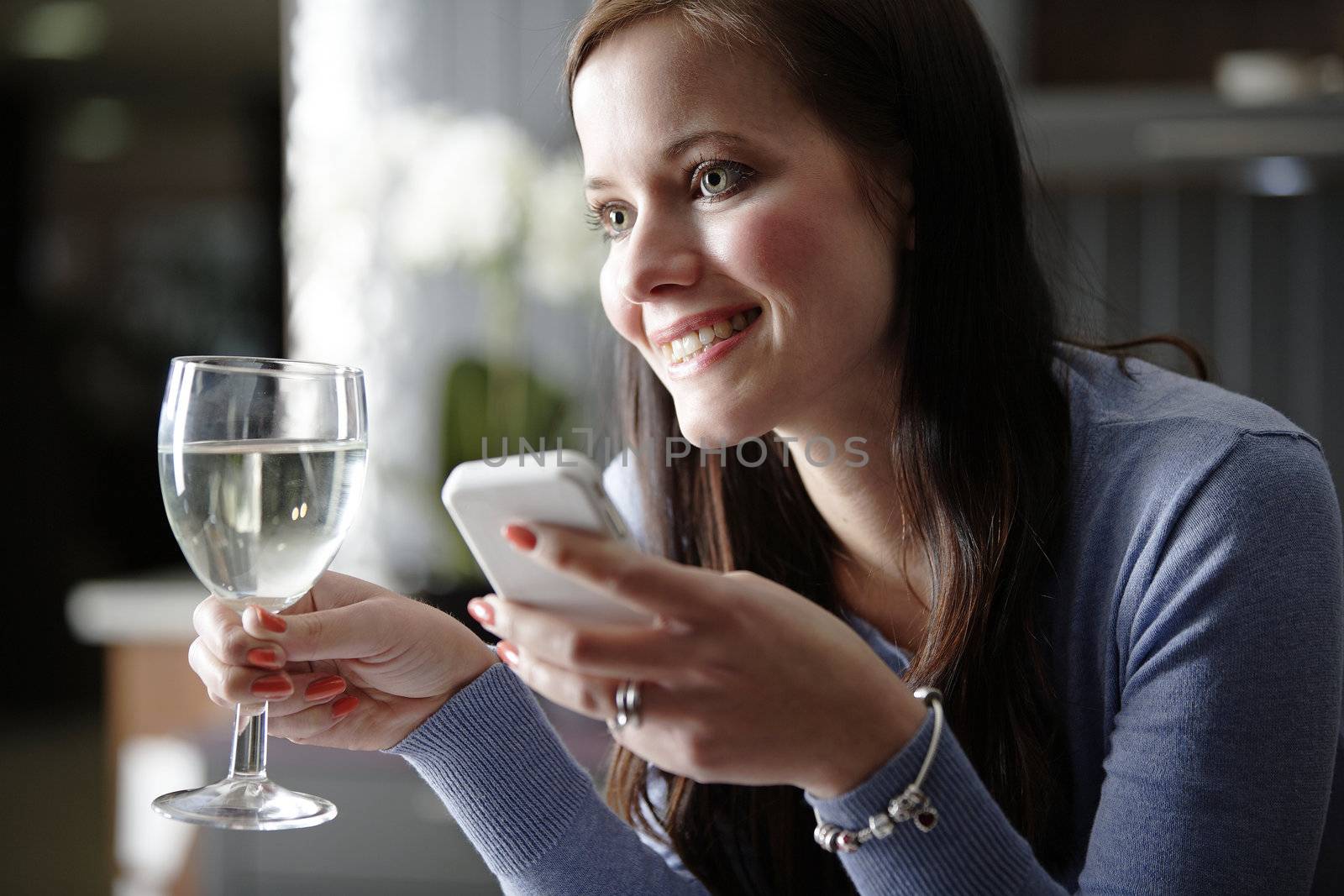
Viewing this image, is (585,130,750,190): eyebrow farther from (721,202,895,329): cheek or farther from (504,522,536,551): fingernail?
(504,522,536,551): fingernail

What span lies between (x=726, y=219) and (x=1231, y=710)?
0.54m

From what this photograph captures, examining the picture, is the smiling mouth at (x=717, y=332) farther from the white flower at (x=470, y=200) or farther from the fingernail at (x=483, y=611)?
the white flower at (x=470, y=200)

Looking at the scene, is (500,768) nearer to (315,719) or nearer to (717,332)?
(315,719)

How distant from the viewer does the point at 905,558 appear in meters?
1.28

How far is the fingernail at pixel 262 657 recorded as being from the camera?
85 centimetres

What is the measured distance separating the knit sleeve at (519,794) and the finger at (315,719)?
0.08 m

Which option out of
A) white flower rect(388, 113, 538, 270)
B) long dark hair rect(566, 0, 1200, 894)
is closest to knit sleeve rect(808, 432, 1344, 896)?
long dark hair rect(566, 0, 1200, 894)

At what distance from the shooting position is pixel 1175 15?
2.81 metres

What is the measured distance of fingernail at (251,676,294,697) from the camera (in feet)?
2.82

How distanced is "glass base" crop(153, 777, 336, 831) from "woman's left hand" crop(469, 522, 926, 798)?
0.21 meters

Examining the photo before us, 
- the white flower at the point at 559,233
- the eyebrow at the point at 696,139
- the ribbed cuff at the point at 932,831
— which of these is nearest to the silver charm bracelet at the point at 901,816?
the ribbed cuff at the point at 932,831

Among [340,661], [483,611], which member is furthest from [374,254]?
[483,611]

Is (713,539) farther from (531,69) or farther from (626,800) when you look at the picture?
(531,69)

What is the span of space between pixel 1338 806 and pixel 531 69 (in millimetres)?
2270
